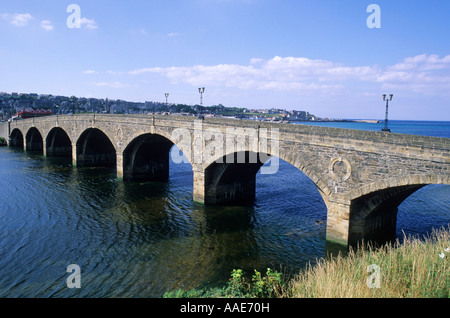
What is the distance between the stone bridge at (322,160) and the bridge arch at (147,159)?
0.12 metres

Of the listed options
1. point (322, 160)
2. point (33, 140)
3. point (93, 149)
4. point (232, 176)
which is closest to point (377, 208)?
point (322, 160)

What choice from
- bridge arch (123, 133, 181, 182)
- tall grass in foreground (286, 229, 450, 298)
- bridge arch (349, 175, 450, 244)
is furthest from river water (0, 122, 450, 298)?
tall grass in foreground (286, 229, 450, 298)

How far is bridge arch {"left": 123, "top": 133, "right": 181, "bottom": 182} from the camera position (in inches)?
1494

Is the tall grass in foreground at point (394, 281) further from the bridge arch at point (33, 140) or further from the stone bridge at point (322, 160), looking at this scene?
the bridge arch at point (33, 140)

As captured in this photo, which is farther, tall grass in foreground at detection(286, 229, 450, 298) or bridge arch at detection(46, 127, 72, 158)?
bridge arch at detection(46, 127, 72, 158)

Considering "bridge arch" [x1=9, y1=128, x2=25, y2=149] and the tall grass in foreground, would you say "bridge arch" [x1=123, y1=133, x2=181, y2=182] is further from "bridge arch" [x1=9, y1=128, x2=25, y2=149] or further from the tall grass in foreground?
"bridge arch" [x1=9, y1=128, x2=25, y2=149]

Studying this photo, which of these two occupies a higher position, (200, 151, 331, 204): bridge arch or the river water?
(200, 151, 331, 204): bridge arch

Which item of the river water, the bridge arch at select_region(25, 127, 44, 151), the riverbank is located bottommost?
the river water

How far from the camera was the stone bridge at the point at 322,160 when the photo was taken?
16.5 metres

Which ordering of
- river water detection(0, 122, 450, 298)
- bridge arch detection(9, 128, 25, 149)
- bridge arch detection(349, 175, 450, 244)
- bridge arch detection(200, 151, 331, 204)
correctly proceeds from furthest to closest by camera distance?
1. bridge arch detection(9, 128, 25, 149)
2. bridge arch detection(200, 151, 331, 204)
3. bridge arch detection(349, 175, 450, 244)
4. river water detection(0, 122, 450, 298)

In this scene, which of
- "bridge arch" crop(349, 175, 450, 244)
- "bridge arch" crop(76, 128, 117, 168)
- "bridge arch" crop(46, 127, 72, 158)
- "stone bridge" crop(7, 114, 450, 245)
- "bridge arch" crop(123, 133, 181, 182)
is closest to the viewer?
"stone bridge" crop(7, 114, 450, 245)

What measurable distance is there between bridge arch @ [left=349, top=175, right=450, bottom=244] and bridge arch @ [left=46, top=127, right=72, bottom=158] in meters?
52.2

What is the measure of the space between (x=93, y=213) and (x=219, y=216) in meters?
10.2

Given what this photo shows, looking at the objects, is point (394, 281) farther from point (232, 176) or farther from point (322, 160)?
point (232, 176)
